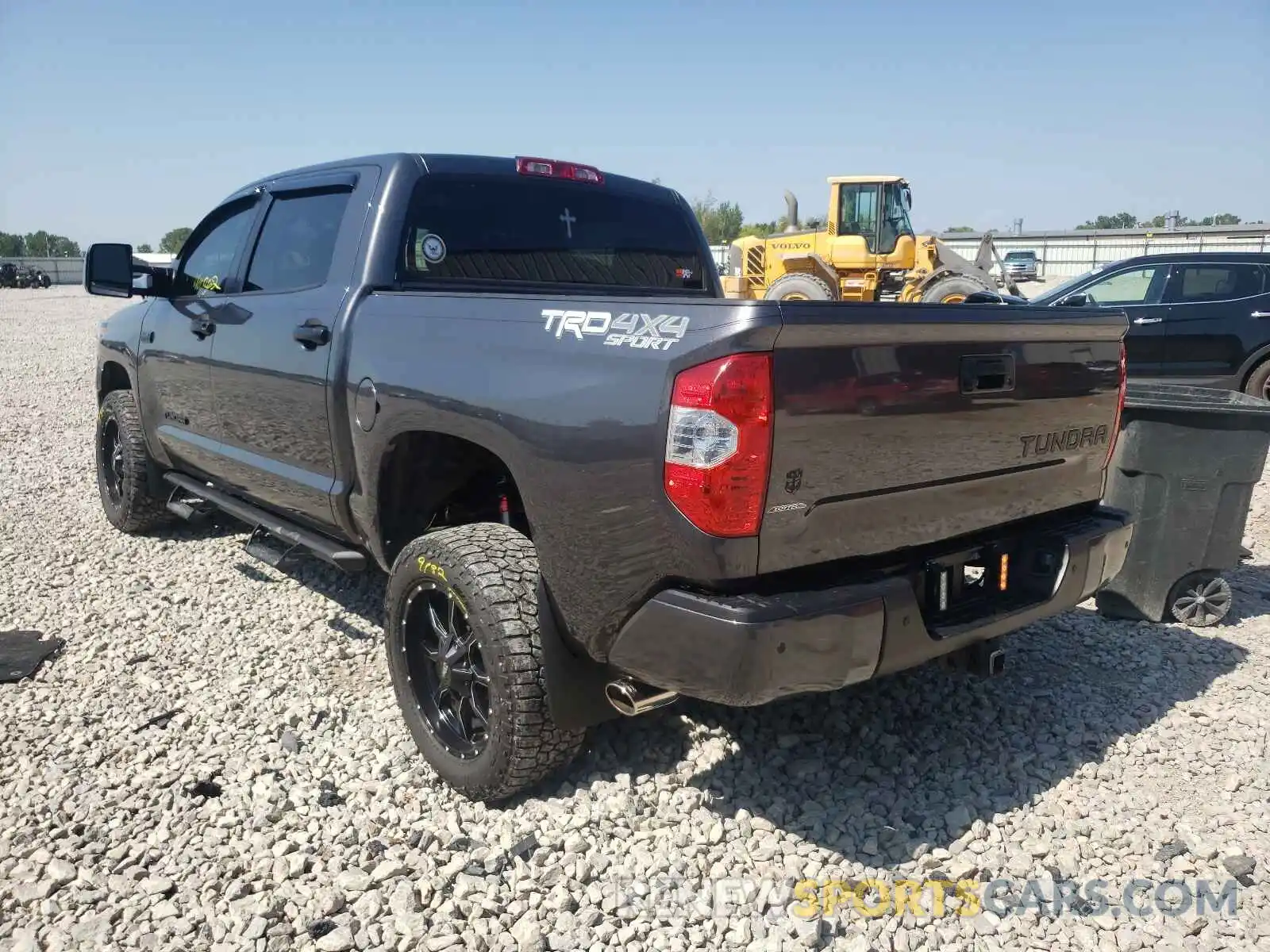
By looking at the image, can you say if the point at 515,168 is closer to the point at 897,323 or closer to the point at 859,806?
the point at 897,323

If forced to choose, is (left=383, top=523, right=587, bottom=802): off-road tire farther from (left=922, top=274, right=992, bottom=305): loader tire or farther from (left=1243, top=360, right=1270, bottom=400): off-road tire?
(left=922, top=274, right=992, bottom=305): loader tire

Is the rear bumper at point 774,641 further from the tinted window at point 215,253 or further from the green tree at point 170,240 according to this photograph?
the green tree at point 170,240

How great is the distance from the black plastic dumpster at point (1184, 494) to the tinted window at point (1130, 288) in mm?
5181

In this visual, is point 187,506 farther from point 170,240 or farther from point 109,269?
point 170,240

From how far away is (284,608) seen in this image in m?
4.69

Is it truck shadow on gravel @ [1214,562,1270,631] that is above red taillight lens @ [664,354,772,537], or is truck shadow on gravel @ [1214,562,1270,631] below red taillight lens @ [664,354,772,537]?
below

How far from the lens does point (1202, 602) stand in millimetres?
4441

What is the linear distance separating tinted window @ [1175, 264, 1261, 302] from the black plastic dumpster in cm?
517

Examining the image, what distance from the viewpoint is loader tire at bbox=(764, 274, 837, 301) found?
16.7 meters

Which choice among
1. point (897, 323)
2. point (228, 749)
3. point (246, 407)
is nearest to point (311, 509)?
point (246, 407)

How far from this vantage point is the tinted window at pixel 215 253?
4613 millimetres

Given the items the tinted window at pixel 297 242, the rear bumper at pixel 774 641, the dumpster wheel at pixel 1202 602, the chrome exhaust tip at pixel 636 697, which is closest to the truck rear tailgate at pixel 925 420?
the rear bumper at pixel 774 641

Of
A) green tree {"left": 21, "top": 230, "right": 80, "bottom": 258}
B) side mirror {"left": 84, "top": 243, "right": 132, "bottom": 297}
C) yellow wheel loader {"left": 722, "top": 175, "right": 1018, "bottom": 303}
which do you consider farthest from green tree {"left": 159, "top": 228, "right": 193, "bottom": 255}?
side mirror {"left": 84, "top": 243, "right": 132, "bottom": 297}

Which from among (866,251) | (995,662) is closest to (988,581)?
(995,662)
